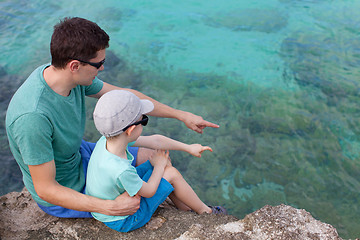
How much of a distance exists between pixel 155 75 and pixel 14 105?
3884 millimetres

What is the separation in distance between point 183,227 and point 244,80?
3640 millimetres

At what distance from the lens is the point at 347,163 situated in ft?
13.6

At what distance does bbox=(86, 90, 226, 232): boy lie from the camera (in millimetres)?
2086

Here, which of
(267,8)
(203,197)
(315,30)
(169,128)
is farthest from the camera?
(267,8)

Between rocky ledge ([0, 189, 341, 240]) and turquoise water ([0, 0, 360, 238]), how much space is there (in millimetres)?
1188

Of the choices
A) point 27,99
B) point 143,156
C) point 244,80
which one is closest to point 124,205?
point 143,156

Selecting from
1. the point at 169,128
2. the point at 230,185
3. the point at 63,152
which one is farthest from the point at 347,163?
the point at 63,152

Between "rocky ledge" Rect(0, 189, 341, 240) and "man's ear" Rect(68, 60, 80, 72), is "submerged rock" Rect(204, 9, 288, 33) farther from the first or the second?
"man's ear" Rect(68, 60, 80, 72)

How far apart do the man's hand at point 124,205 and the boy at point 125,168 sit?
0.16 ft

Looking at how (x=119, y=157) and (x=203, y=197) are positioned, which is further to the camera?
(x=203, y=197)

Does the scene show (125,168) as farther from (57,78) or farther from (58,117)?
(57,78)

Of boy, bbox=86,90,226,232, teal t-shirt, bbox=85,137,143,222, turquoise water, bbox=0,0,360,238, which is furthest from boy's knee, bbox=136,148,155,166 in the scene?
turquoise water, bbox=0,0,360,238

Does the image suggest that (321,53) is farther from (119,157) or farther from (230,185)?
(119,157)

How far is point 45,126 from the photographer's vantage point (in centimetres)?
203
